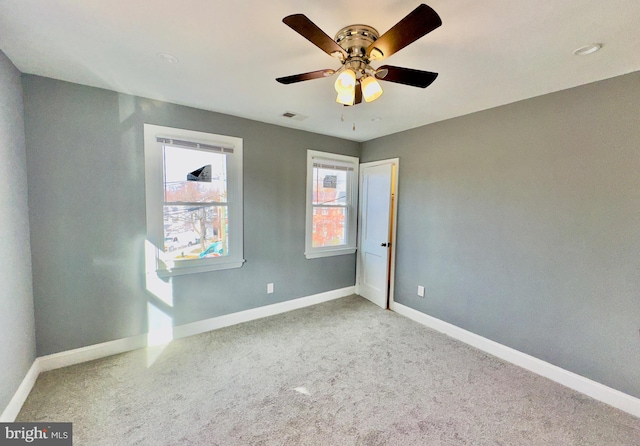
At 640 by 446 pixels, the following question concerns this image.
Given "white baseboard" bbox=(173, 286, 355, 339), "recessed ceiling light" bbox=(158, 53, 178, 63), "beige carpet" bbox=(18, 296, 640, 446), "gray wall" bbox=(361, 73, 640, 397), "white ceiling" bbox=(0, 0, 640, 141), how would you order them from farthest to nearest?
1. "white baseboard" bbox=(173, 286, 355, 339)
2. "gray wall" bbox=(361, 73, 640, 397)
3. "recessed ceiling light" bbox=(158, 53, 178, 63)
4. "beige carpet" bbox=(18, 296, 640, 446)
5. "white ceiling" bbox=(0, 0, 640, 141)

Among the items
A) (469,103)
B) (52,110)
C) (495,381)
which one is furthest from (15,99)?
(495,381)

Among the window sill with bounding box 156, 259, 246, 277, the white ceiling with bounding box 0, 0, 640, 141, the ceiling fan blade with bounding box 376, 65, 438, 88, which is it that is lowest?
the window sill with bounding box 156, 259, 246, 277

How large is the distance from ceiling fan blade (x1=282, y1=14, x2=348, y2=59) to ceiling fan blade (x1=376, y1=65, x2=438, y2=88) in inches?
9.7

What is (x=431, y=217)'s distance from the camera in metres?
3.20

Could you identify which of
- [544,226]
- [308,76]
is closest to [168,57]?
[308,76]

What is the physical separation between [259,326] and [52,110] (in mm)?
2788

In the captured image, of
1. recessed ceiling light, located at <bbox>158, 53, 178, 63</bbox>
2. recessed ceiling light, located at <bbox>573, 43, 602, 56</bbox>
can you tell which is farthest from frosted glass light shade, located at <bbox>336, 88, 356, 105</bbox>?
recessed ceiling light, located at <bbox>573, 43, 602, 56</bbox>

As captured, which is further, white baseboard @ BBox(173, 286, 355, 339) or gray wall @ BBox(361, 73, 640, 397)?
white baseboard @ BBox(173, 286, 355, 339)

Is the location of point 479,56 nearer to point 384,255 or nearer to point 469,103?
point 469,103

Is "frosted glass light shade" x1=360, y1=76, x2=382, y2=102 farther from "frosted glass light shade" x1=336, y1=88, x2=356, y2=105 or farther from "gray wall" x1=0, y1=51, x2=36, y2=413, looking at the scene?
"gray wall" x1=0, y1=51, x2=36, y2=413

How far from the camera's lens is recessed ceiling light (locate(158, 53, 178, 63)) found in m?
1.79

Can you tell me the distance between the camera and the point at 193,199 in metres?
2.88

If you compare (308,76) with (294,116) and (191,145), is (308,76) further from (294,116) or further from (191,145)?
(191,145)

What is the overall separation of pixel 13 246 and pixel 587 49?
398 centimetres
